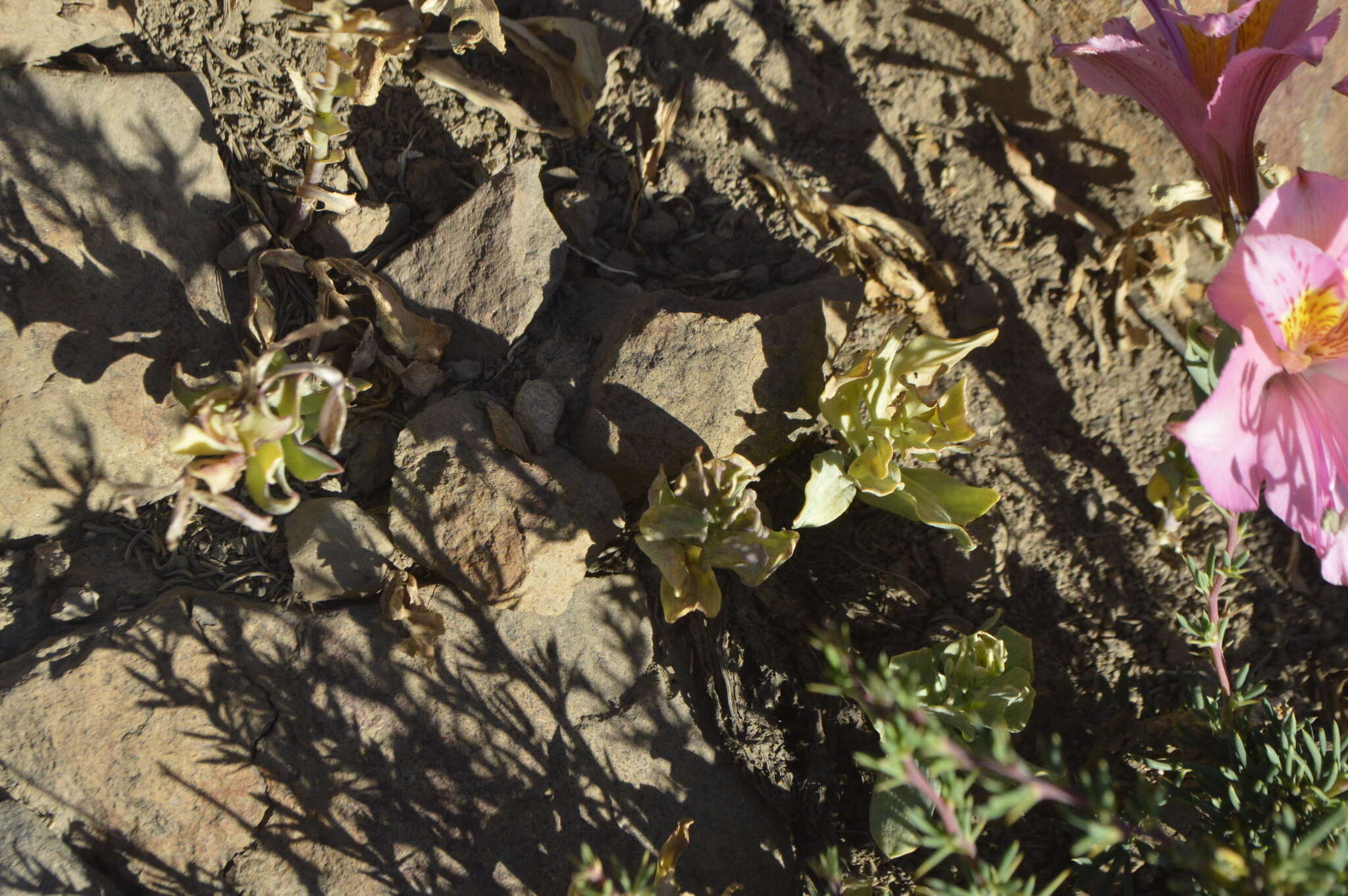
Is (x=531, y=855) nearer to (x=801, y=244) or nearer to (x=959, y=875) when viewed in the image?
(x=959, y=875)

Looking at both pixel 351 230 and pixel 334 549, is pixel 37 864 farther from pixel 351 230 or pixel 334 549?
pixel 351 230

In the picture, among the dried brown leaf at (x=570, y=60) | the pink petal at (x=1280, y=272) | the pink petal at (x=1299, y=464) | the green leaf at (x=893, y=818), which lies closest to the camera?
the pink petal at (x=1280, y=272)

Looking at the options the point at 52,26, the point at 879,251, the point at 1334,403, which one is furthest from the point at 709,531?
the point at 52,26

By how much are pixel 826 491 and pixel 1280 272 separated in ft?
2.91

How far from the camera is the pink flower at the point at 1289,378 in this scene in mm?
1382

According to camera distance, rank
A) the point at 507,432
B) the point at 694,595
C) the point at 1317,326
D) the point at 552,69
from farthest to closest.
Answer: the point at 552,69 → the point at 507,432 → the point at 694,595 → the point at 1317,326

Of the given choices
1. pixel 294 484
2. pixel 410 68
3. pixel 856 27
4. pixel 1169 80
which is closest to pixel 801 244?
pixel 856 27

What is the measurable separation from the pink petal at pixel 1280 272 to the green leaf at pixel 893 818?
1053 mm

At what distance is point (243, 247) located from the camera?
6.80ft

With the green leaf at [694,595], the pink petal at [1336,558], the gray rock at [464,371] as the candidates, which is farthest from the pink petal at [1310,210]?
the gray rock at [464,371]

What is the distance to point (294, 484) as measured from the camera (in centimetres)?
201

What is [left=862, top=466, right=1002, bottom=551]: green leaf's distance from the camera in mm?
1854

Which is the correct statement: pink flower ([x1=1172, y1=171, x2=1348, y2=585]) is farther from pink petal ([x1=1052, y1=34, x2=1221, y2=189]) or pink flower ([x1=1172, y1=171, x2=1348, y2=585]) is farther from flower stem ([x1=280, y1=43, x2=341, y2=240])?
flower stem ([x1=280, y1=43, x2=341, y2=240])

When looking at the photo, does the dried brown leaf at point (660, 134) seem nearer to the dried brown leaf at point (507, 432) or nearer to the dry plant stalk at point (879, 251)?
the dry plant stalk at point (879, 251)
